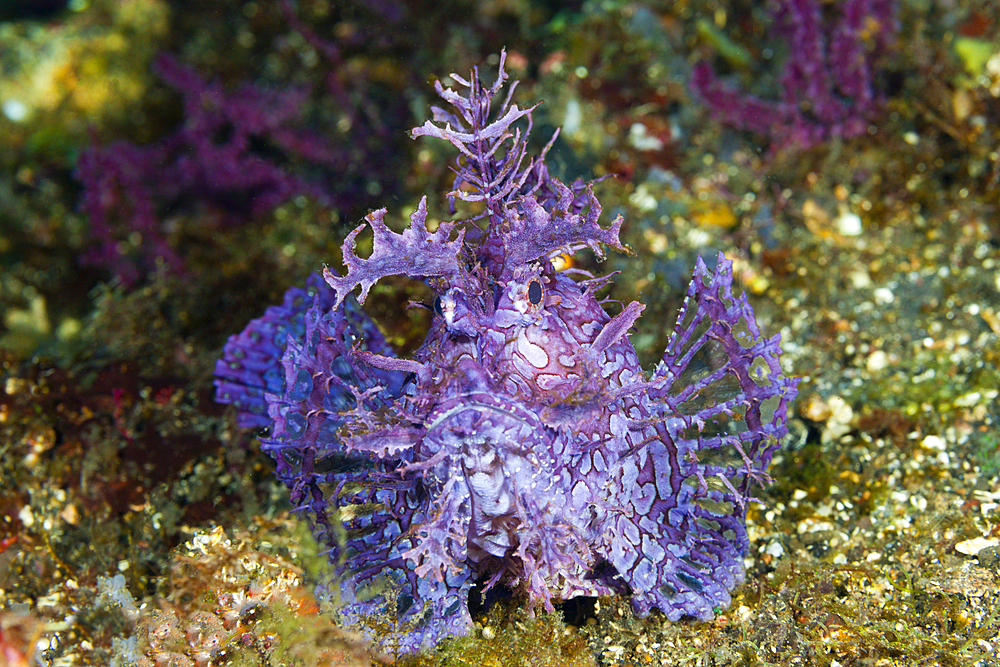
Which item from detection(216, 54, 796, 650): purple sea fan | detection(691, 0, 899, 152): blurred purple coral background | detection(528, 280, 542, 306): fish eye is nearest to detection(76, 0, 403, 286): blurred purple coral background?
detection(691, 0, 899, 152): blurred purple coral background

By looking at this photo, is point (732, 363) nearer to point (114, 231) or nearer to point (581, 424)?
point (581, 424)

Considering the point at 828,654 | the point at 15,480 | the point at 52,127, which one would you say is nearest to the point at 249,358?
the point at 15,480

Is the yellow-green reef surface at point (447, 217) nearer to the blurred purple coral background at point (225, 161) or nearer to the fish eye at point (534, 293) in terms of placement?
the blurred purple coral background at point (225, 161)

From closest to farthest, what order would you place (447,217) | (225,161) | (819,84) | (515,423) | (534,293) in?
(515,423) → (534,293) → (447,217) → (819,84) → (225,161)

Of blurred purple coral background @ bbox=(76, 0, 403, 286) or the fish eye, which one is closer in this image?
the fish eye

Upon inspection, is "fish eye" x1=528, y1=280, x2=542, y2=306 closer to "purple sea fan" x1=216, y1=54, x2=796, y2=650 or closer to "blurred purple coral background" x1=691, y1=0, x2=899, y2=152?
"purple sea fan" x1=216, y1=54, x2=796, y2=650

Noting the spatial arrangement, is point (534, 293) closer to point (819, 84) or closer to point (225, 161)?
point (819, 84)

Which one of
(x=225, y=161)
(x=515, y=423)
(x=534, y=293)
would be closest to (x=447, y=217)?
(x=534, y=293)
